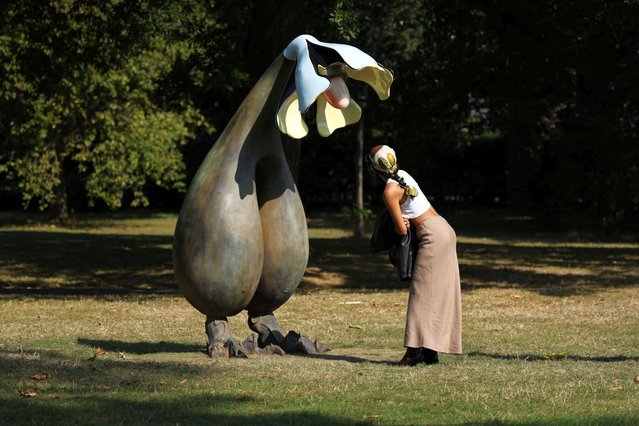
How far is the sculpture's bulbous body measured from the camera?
401 inches

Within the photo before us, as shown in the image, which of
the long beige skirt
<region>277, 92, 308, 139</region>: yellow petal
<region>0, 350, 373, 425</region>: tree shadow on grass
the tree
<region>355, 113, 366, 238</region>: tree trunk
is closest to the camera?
<region>0, 350, 373, 425</region>: tree shadow on grass

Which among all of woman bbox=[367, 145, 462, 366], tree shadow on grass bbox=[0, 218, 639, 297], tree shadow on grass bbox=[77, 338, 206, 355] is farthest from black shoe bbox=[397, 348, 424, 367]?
tree shadow on grass bbox=[0, 218, 639, 297]

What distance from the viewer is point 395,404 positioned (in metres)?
7.77

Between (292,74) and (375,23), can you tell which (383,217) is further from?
(375,23)

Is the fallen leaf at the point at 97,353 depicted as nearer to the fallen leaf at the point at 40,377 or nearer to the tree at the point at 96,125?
the fallen leaf at the point at 40,377

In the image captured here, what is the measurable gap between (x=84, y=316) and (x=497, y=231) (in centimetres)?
2264

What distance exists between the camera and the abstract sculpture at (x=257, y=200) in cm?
1016

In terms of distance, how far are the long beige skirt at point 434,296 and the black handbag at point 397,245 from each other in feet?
0.22

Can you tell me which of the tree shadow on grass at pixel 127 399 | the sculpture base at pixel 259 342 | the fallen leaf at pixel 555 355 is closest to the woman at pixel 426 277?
the sculpture base at pixel 259 342

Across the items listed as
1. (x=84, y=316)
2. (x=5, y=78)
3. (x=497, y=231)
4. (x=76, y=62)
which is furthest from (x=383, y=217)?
(x=497, y=231)

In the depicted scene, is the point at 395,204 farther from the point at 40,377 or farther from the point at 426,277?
the point at 40,377

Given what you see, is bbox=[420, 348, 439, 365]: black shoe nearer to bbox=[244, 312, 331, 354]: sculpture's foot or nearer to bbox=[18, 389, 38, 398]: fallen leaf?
bbox=[244, 312, 331, 354]: sculpture's foot

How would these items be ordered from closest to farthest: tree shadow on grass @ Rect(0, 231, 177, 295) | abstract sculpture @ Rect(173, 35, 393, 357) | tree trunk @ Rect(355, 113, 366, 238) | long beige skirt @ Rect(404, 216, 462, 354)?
long beige skirt @ Rect(404, 216, 462, 354), abstract sculpture @ Rect(173, 35, 393, 357), tree shadow on grass @ Rect(0, 231, 177, 295), tree trunk @ Rect(355, 113, 366, 238)

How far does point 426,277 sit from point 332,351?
5.89ft
